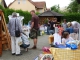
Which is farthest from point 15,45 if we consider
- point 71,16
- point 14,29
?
point 71,16

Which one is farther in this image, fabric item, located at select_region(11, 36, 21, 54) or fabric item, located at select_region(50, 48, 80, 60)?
fabric item, located at select_region(11, 36, 21, 54)

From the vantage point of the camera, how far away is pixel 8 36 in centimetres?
1109

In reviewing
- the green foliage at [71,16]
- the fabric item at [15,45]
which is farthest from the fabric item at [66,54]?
the green foliage at [71,16]

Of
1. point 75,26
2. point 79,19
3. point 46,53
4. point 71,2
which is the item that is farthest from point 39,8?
point 46,53

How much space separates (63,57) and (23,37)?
440 cm

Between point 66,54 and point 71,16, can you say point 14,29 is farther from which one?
point 71,16

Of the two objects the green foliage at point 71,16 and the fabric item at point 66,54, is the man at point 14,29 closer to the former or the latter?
the fabric item at point 66,54

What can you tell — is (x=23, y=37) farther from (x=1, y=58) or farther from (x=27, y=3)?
(x=27, y=3)

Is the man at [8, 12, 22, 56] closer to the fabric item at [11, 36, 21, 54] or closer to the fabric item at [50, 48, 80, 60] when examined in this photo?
the fabric item at [11, 36, 21, 54]

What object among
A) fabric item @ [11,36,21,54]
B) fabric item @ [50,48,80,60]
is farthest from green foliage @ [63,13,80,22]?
fabric item @ [50,48,80,60]

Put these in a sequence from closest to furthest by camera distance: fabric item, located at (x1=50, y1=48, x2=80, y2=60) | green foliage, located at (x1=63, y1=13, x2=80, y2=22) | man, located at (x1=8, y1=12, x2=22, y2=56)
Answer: fabric item, located at (x1=50, y1=48, x2=80, y2=60) < man, located at (x1=8, y1=12, x2=22, y2=56) < green foliage, located at (x1=63, y1=13, x2=80, y2=22)

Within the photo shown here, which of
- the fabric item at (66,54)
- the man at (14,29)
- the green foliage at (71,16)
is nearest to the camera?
the fabric item at (66,54)

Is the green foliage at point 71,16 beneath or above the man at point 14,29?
beneath

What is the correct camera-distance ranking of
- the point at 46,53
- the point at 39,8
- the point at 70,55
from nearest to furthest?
the point at 70,55 → the point at 46,53 → the point at 39,8
